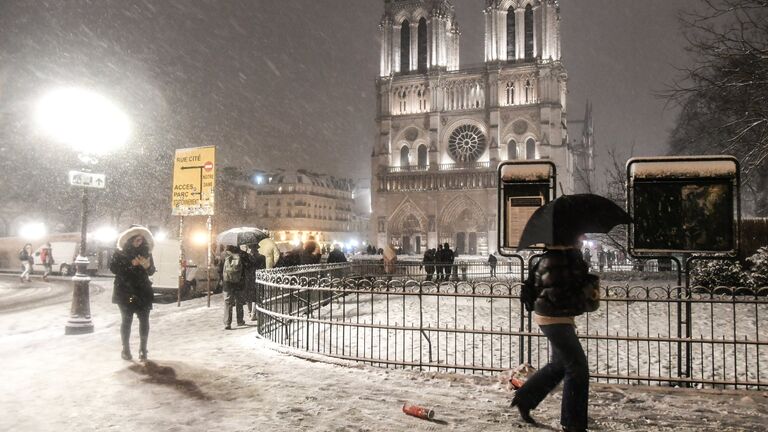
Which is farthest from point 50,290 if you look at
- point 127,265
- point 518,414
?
point 518,414

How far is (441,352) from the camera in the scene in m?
7.92

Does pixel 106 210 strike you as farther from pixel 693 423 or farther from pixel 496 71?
pixel 693 423

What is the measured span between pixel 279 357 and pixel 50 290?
1428 cm

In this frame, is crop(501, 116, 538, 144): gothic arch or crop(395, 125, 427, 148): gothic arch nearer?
crop(501, 116, 538, 144): gothic arch

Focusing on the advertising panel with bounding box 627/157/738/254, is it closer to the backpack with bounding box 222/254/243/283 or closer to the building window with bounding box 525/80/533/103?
the backpack with bounding box 222/254/243/283

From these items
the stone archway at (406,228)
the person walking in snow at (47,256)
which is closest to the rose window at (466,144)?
the stone archway at (406,228)

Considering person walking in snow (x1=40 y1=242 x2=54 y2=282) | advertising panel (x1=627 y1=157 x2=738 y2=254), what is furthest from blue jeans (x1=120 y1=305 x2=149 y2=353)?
person walking in snow (x1=40 y1=242 x2=54 y2=282)

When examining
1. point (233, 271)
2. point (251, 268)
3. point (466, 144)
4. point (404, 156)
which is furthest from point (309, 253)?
point (404, 156)

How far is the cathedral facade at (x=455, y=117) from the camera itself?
159 ft

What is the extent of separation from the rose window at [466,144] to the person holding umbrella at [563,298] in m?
47.4

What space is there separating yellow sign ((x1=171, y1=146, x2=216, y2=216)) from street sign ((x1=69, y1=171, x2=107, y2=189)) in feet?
10.2

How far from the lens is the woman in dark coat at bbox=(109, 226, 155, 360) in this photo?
6.78m

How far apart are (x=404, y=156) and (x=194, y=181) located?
41869 mm

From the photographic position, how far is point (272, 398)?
5.27m
